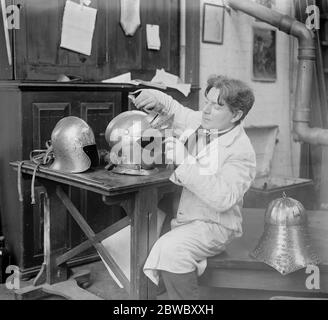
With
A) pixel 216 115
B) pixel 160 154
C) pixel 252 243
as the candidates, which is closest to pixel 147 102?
pixel 160 154

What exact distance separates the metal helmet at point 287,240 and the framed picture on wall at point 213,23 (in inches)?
80.0

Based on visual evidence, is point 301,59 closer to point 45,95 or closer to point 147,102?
point 147,102

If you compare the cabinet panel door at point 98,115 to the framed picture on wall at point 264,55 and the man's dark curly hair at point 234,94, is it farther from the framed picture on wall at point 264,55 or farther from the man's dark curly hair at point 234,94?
the framed picture on wall at point 264,55

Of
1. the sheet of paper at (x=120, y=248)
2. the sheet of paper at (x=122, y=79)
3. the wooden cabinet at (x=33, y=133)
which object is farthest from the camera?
the sheet of paper at (x=122, y=79)

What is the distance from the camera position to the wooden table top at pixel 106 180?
2.02 m

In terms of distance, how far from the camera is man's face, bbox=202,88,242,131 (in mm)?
2229

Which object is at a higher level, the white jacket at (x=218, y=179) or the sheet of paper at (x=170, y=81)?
the sheet of paper at (x=170, y=81)

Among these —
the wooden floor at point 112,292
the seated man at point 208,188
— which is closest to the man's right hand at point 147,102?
the seated man at point 208,188

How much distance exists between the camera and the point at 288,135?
15.7 feet

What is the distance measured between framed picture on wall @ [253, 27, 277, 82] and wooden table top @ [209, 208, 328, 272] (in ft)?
5.20

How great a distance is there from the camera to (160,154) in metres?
2.35
